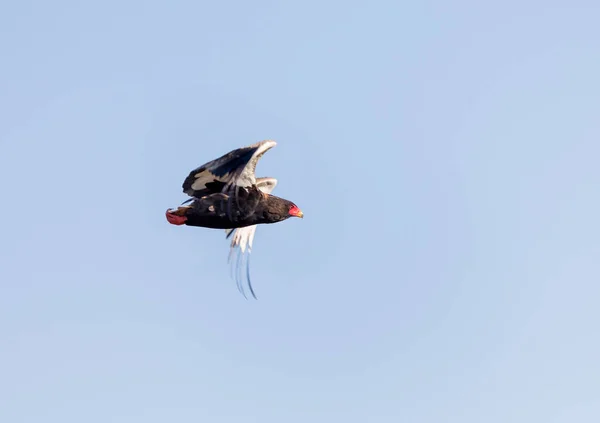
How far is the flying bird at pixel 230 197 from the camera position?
31.2 metres

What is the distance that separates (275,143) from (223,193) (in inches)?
98.7

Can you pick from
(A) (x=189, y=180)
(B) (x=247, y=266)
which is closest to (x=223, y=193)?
(A) (x=189, y=180)

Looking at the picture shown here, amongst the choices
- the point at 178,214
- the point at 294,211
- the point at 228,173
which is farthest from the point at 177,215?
the point at 294,211

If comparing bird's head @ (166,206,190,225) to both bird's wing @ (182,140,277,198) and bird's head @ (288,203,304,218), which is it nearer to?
bird's wing @ (182,140,277,198)

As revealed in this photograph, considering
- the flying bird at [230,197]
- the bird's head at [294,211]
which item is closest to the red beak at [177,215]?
the flying bird at [230,197]

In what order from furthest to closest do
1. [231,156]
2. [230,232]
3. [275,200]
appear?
[230,232] < [275,200] < [231,156]

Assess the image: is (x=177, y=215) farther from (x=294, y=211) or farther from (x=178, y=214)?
(x=294, y=211)

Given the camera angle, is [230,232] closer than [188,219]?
No

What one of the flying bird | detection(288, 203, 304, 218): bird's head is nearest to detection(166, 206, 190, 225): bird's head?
the flying bird

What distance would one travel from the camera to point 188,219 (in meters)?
33.0

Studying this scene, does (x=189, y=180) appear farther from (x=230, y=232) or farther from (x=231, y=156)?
(x=230, y=232)

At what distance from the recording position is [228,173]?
31.6 meters

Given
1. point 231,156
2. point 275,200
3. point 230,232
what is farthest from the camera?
point 230,232

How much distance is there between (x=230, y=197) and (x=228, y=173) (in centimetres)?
124
